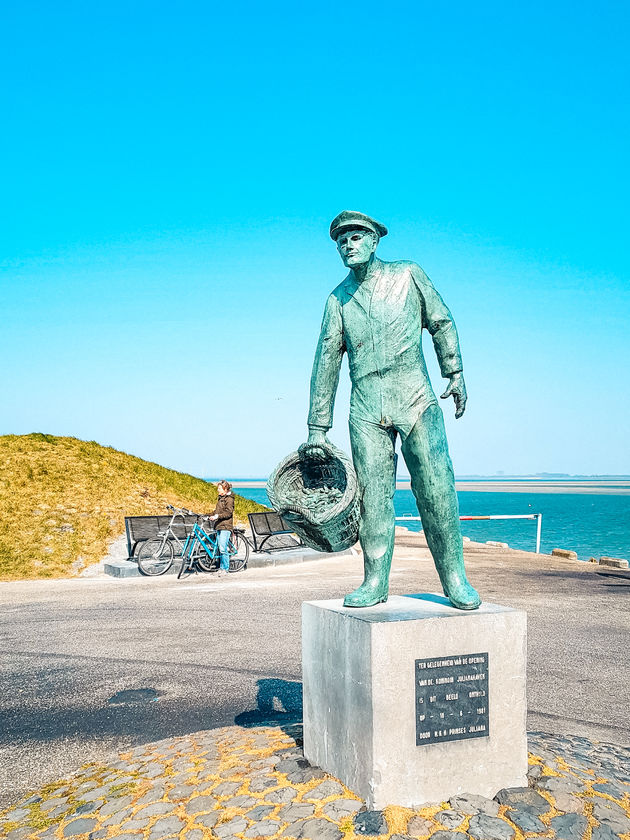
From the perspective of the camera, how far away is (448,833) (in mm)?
3203

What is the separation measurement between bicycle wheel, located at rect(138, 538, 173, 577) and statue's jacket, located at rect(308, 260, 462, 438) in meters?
10.00

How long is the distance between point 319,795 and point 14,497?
15.9 metres

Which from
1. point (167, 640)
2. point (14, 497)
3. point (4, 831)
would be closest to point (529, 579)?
point (167, 640)

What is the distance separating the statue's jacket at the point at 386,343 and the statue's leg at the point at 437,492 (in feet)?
0.30

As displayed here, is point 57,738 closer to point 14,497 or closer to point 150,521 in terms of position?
point 150,521

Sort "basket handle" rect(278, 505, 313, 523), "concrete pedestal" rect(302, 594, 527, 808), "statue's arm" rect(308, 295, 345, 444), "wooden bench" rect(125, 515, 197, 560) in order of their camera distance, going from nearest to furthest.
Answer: "concrete pedestal" rect(302, 594, 527, 808), "basket handle" rect(278, 505, 313, 523), "statue's arm" rect(308, 295, 345, 444), "wooden bench" rect(125, 515, 197, 560)

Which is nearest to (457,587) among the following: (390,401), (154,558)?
(390,401)

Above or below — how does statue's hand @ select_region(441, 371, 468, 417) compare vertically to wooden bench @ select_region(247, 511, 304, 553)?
above

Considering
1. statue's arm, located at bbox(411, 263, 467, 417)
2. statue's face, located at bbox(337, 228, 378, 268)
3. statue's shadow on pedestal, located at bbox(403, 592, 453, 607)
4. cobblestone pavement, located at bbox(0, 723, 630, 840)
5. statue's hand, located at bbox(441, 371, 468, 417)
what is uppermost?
statue's face, located at bbox(337, 228, 378, 268)

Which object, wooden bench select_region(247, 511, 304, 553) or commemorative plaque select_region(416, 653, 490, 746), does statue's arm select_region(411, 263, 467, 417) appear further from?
wooden bench select_region(247, 511, 304, 553)

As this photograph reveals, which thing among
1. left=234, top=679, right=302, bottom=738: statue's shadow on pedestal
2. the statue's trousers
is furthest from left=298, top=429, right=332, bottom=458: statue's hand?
left=234, top=679, right=302, bottom=738: statue's shadow on pedestal

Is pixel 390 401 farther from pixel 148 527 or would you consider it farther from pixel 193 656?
pixel 148 527

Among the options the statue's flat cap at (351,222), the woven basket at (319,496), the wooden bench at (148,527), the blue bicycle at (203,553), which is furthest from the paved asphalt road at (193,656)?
the statue's flat cap at (351,222)

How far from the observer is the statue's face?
4.18 meters
